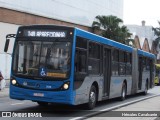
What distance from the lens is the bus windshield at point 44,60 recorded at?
13.2m

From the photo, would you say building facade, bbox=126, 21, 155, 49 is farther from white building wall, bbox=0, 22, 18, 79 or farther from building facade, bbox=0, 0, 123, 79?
white building wall, bbox=0, 22, 18, 79

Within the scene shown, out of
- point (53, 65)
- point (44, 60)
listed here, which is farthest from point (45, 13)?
point (53, 65)

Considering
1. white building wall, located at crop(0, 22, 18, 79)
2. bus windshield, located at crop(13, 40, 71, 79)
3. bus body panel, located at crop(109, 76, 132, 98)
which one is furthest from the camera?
white building wall, located at crop(0, 22, 18, 79)

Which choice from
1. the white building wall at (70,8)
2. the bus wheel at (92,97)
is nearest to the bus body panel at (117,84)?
the bus wheel at (92,97)

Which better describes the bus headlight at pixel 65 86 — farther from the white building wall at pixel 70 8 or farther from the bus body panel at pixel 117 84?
the white building wall at pixel 70 8

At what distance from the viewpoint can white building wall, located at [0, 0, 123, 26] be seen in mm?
41175

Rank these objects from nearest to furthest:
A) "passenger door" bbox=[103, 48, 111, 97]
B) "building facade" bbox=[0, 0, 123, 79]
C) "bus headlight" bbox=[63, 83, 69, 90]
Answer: "bus headlight" bbox=[63, 83, 69, 90] → "passenger door" bbox=[103, 48, 111, 97] → "building facade" bbox=[0, 0, 123, 79]

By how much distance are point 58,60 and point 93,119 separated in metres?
2.19

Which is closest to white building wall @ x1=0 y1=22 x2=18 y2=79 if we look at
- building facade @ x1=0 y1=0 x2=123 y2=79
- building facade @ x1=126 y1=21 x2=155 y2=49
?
building facade @ x1=0 y1=0 x2=123 y2=79

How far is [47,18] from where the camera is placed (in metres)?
45.5

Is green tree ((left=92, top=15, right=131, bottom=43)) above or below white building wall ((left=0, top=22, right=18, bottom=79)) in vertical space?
above

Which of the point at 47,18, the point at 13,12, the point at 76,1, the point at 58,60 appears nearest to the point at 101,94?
the point at 58,60

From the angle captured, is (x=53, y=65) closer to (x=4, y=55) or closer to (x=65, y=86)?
(x=65, y=86)

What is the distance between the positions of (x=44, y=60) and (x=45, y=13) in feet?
106
